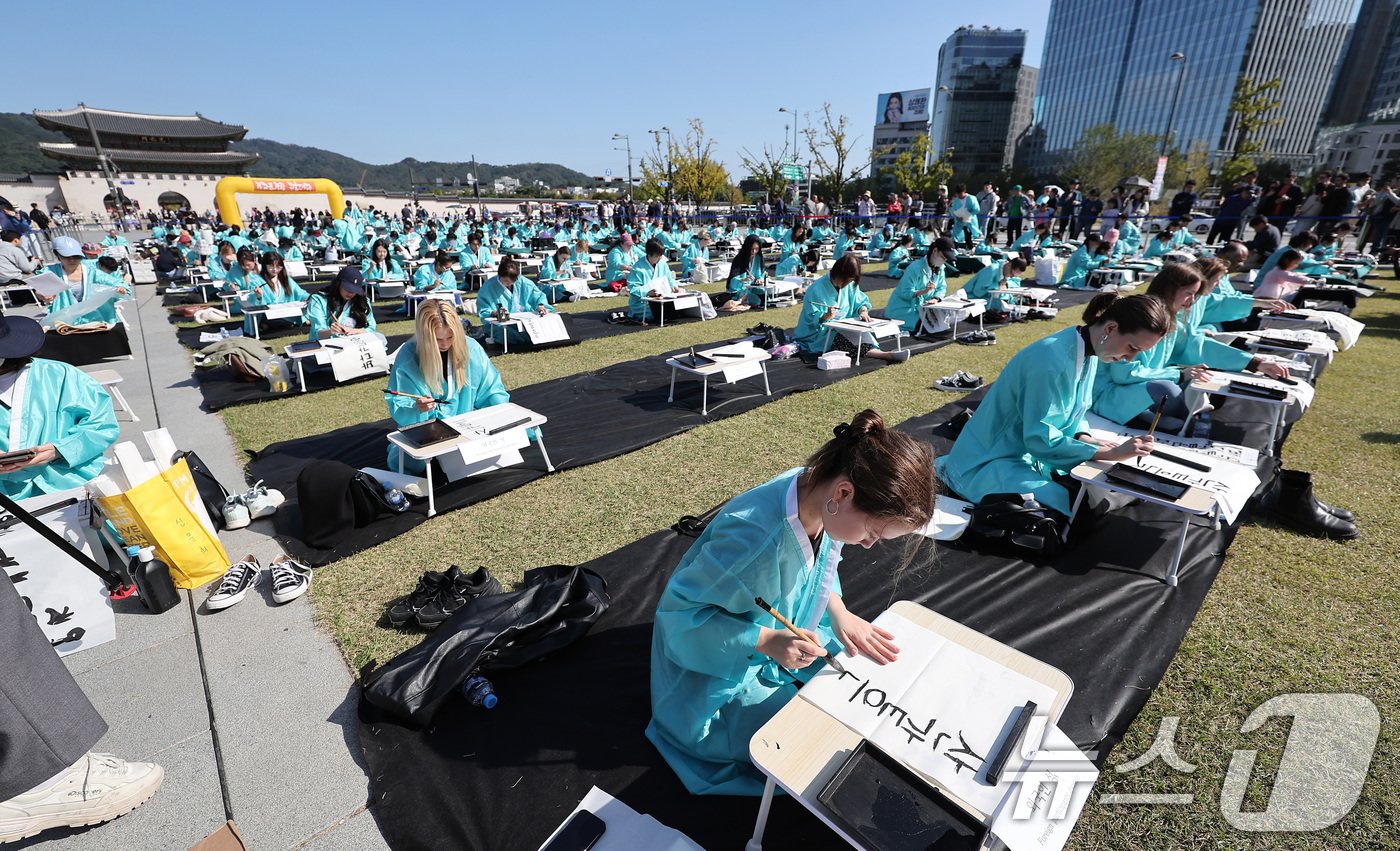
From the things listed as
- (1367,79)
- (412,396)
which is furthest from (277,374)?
(1367,79)

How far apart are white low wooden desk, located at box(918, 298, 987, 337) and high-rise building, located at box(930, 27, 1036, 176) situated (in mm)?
78953

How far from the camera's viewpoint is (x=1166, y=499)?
10.5ft

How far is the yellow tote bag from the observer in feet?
9.95

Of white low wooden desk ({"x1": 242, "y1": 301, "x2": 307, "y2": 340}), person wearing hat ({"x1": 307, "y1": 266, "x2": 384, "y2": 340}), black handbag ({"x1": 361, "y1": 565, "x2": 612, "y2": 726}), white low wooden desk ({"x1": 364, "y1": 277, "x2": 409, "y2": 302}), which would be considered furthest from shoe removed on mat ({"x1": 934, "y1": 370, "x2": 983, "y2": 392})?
white low wooden desk ({"x1": 364, "y1": 277, "x2": 409, "y2": 302})

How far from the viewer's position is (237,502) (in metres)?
4.32

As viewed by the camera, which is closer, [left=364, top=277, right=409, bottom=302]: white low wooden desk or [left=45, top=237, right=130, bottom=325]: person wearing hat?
[left=45, top=237, right=130, bottom=325]: person wearing hat

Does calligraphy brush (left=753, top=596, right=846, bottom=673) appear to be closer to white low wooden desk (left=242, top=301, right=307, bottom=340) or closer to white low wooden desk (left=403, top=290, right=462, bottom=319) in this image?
white low wooden desk (left=242, top=301, right=307, bottom=340)

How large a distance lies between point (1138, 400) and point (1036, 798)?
446 centimetres

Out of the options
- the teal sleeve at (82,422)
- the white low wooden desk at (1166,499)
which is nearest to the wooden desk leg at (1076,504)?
the white low wooden desk at (1166,499)

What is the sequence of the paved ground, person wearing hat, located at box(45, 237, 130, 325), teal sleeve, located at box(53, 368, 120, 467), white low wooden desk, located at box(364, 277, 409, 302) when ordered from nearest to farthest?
1. the paved ground
2. teal sleeve, located at box(53, 368, 120, 467)
3. person wearing hat, located at box(45, 237, 130, 325)
4. white low wooden desk, located at box(364, 277, 409, 302)

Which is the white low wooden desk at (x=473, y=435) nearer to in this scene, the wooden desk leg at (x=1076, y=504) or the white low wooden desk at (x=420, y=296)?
the wooden desk leg at (x=1076, y=504)

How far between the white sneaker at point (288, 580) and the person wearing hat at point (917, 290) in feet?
26.4

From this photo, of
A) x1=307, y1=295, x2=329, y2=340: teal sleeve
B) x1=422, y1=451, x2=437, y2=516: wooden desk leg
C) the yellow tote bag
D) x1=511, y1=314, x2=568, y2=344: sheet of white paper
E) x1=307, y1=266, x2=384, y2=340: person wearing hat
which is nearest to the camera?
the yellow tote bag

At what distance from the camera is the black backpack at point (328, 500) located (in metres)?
3.95
